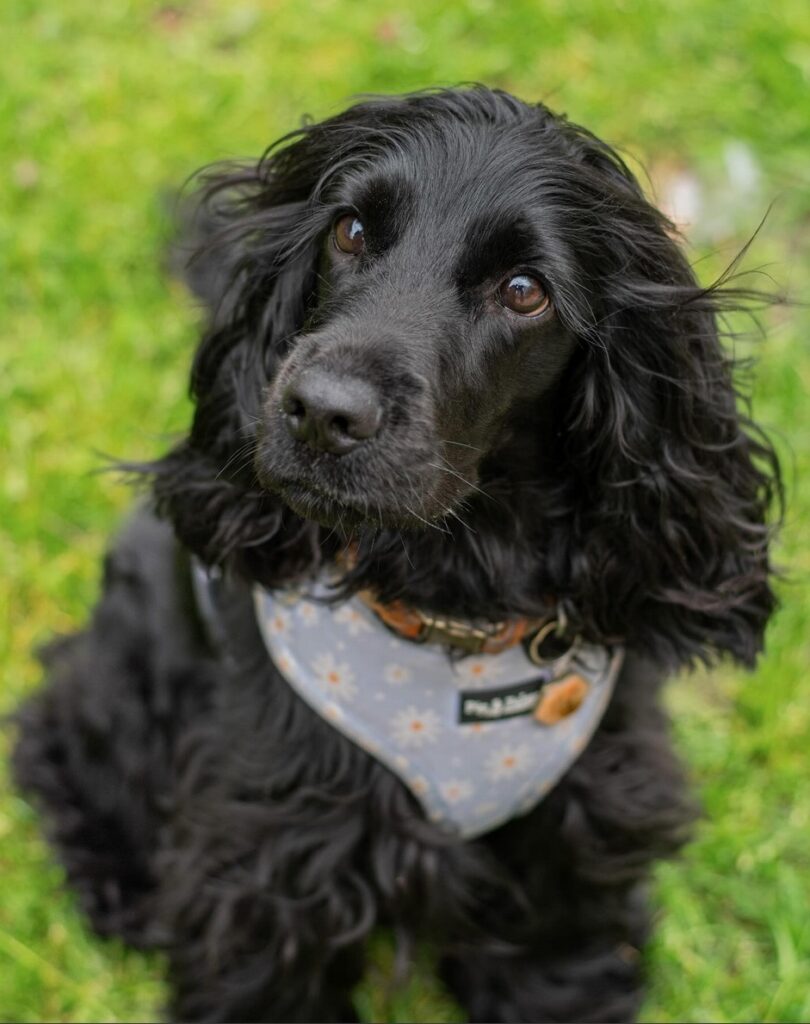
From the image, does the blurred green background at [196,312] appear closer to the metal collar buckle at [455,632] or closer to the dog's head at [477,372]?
the dog's head at [477,372]

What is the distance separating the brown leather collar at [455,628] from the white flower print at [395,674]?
6 cm

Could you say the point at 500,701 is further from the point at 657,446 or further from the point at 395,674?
the point at 657,446

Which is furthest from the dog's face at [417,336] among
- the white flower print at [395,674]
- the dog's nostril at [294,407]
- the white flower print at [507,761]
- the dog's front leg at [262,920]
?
the dog's front leg at [262,920]

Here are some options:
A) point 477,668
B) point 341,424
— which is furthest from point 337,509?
point 477,668

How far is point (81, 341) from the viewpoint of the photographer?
4.04m

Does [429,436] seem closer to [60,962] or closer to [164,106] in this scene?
[60,962]

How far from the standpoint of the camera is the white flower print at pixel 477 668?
7.54 ft

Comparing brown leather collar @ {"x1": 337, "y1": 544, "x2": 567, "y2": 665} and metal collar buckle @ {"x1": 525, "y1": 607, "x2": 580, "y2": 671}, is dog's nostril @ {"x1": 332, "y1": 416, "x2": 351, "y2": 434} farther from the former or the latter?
metal collar buckle @ {"x1": 525, "y1": 607, "x2": 580, "y2": 671}

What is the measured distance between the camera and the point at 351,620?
Answer: 2.30 meters

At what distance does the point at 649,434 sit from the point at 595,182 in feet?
1.42

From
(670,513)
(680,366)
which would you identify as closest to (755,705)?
(670,513)

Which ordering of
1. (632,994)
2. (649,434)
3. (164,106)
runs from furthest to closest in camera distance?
(164,106), (632,994), (649,434)

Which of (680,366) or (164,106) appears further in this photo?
(164,106)

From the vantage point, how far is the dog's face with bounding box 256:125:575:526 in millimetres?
1844
